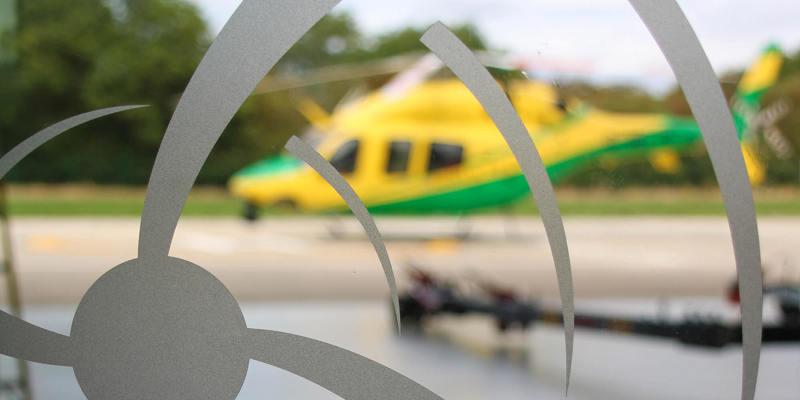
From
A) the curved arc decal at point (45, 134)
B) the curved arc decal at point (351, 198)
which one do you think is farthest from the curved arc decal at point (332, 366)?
the curved arc decal at point (45, 134)

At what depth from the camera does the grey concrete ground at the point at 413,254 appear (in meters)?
4.83

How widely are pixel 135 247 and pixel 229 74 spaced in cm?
37

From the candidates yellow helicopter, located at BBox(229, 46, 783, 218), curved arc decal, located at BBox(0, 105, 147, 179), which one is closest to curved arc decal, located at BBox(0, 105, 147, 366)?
curved arc decal, located at BBox(0, 105, 147, 179)

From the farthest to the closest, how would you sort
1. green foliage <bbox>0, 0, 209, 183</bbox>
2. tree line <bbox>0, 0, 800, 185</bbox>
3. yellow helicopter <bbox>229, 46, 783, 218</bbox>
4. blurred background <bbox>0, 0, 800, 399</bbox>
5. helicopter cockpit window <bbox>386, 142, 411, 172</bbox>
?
1. helicopter cockpit window <bbox>386, 142, 411, 172</bbox>
2. green foliage <bbox>0, 0, 209, 183</bbox>
3. yellow helicopter <bbox>229, 46, 783, 218</bbox>
4. tree line <bbox>0, 0, 800, 185</bbox>
5. blurred background <bbox>0, 0, 800, 399</bbox>

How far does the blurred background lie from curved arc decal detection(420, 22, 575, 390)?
0.42 ft

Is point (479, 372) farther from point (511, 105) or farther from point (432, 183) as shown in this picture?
point (432, 183)

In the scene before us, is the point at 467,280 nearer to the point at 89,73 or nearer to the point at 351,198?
the point at 351,198

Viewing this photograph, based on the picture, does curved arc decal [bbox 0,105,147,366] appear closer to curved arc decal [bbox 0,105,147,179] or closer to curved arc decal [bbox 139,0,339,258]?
curved arc decal [bbox 0,105,147,179]

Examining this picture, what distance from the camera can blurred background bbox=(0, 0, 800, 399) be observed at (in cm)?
248

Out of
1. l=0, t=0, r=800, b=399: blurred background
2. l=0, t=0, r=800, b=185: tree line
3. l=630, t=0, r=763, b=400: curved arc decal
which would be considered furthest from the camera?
l=0, t=0, r=800, b=185: tree line

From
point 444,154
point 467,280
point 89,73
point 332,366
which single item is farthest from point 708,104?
point 89,73

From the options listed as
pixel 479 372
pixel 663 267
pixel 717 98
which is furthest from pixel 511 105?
pixel 663 267

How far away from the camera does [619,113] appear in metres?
3.83

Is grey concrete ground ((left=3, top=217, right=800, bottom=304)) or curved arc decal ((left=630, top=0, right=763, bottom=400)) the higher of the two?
grey concrete ground ((left=3, top=217, right=800, bottom=304))
